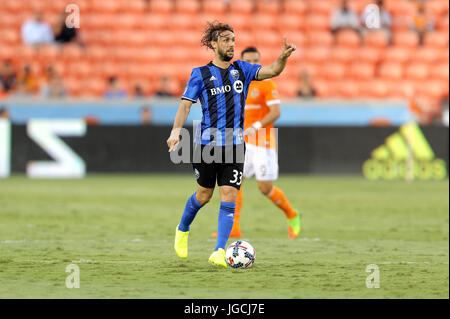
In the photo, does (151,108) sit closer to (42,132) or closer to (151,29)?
(42,132)

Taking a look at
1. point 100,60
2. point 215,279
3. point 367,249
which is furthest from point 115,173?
point 215,279

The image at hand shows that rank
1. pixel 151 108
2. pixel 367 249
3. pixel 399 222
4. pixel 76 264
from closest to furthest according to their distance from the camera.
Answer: pixel 76 264 < pixel 367 249 < pixel 399 222 < pixel 151 108

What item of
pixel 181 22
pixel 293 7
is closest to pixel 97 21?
pixel 181 22

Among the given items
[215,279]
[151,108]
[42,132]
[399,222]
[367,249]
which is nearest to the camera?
[215,279]

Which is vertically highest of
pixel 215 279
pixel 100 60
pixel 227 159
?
pixel 100 60

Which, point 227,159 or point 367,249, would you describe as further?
point 367,249

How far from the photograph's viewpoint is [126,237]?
9078 millimetres

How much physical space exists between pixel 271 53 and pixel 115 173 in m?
5.49

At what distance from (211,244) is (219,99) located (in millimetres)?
2034

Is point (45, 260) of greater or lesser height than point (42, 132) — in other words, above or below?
below

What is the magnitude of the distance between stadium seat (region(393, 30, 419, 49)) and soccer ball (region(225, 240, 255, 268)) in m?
16.5

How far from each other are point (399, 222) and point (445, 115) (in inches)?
357

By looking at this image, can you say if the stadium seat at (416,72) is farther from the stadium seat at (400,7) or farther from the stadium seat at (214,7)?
the stadium seat at (214,7)

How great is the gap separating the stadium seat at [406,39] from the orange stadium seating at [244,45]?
0.09 feet
